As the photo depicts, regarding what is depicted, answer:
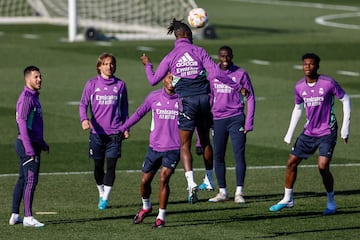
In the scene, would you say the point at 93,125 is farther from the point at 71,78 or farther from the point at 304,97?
the point at 71,78

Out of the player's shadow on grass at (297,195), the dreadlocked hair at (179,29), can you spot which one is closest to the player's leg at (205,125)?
the player's shadow on grass at (297,195)

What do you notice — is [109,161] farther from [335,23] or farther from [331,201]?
[335,23]

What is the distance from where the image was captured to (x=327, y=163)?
18594mm

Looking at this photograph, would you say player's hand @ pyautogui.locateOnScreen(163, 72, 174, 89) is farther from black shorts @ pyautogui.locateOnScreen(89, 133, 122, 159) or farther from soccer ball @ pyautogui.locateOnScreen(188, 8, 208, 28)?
soccer ball @ pyautogui.locateOnScreen(188, 8, 208, 28)

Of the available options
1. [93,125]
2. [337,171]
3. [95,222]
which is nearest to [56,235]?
[95,222]

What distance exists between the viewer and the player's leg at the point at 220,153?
20109 millimetres

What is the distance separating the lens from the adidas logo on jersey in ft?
58.3

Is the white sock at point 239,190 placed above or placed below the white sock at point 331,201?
below

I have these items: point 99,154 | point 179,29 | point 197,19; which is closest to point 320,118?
point 179,29

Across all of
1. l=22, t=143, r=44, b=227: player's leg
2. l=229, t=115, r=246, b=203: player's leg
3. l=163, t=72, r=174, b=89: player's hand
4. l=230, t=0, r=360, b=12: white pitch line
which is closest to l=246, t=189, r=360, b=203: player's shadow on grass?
l=229, t=115, r=246, b=203: player's leg

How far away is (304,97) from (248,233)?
2637mm

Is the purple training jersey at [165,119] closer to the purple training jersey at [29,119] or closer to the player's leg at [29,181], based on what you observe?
the purple training jersey at [29,119]

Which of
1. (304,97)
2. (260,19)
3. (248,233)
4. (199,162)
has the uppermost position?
(304,97)

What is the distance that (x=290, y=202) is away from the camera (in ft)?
62.5
